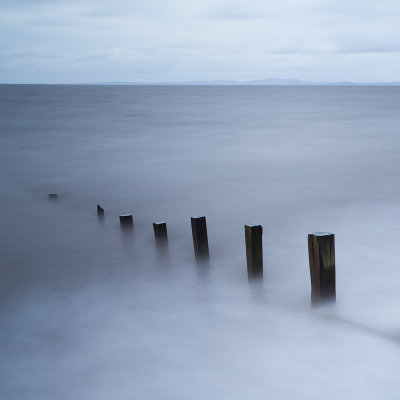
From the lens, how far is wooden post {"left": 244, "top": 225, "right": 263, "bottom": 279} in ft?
17.8

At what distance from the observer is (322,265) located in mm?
4844

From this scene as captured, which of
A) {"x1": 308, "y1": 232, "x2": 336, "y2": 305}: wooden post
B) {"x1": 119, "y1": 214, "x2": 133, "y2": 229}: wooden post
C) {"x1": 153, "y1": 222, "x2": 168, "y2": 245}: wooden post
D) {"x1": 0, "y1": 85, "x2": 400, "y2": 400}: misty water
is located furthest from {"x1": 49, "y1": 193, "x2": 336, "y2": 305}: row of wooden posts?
{"x1": 119, "y1": 214, "x2": 133, "y2": 229}: wooden post

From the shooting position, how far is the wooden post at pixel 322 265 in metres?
4.72

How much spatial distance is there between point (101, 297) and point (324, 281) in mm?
2727

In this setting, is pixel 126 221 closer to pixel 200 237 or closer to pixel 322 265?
pixel 200 237

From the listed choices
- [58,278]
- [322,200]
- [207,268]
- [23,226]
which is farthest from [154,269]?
[322,200]

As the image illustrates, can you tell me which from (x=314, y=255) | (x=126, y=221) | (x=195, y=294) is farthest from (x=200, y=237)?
(x=126, y=221)

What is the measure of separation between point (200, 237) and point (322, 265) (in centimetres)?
214

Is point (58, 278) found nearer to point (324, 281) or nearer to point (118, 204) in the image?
point (324, 281)

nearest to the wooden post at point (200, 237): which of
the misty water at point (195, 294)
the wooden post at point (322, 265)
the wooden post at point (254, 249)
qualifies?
the misty water at point (195, 294)

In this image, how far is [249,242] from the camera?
5.55 m

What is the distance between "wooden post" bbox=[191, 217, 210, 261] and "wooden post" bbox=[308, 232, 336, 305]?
171cm

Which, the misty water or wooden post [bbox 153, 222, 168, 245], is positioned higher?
wooden post [bbox 153, 222, 168, 245]

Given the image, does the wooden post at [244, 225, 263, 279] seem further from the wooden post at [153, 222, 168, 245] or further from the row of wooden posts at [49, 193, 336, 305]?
the wooden post at [153, 222, 168, 245]
